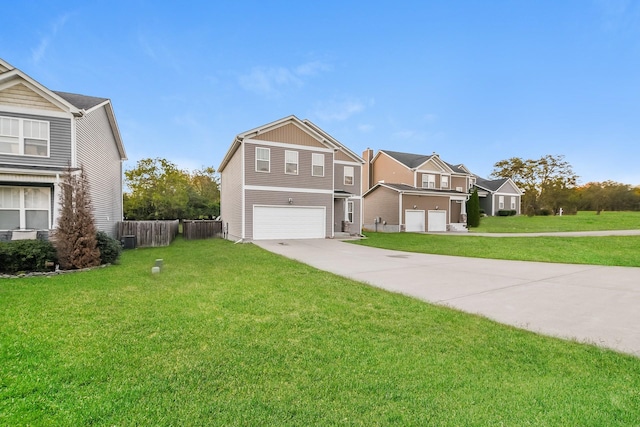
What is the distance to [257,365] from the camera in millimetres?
3117

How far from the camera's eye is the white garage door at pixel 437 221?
27.0 m

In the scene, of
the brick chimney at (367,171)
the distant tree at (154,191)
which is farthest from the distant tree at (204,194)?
the brick chimney at (367,171)

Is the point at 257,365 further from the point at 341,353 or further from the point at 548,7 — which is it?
the point at 548,7

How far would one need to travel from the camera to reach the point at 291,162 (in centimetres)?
1798

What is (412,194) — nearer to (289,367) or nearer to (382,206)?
(382,206)

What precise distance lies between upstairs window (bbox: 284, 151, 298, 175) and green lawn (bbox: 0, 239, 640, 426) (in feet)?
42.7

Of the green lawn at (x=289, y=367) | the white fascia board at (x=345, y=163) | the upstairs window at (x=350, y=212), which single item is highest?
the white fascia board at (x=345, y=163)

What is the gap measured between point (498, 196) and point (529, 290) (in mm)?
39770

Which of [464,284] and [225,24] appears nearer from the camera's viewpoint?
[464,284]

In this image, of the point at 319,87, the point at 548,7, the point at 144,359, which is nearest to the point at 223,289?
the point at 144,359

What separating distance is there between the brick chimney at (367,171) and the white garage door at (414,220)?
7.76 meters

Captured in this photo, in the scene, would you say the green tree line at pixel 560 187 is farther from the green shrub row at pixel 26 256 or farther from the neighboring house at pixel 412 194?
the green shrub row at pixel 26 256

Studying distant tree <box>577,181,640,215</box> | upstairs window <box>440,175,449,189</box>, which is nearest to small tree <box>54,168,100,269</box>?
upstairs window <box>440,175,449,189</box>

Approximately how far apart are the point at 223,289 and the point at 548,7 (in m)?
19.2
